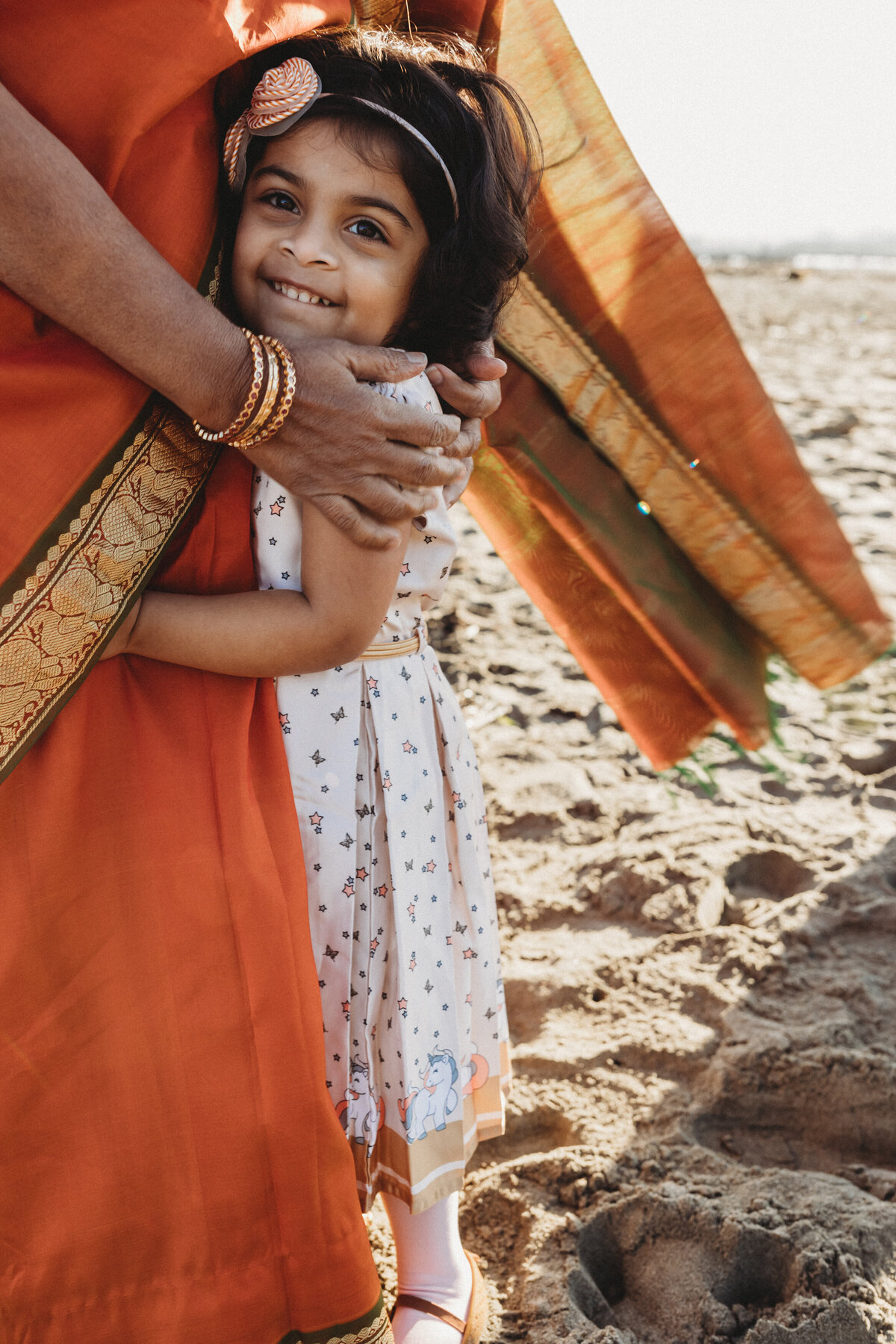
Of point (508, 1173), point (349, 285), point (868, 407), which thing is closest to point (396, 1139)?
point (508, 1173)

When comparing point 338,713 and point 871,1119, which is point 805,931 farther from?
point 338,713

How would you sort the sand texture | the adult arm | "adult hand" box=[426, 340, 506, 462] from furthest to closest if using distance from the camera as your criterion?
1. the sand texture
2. "adult hand" box=[426, 340, 506, 462]
3. the adult arm

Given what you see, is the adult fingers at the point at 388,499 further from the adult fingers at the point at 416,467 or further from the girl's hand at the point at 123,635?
the girl's hand at the point at 123,635

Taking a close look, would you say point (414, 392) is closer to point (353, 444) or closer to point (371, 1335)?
point (353, 444)

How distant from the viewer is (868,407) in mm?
6852

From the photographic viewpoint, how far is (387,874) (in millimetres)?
1474

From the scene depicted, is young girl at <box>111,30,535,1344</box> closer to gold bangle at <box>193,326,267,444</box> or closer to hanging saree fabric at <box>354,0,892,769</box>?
gold bangle at <box>193,326,267,444</box>

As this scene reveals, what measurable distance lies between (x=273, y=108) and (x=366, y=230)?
0.18 metres

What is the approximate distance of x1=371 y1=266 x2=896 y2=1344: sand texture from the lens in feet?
5.52

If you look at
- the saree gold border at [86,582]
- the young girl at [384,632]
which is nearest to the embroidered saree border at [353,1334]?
the young girl at [384,632]

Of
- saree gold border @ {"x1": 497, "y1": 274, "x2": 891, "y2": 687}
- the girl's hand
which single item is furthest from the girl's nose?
saree gold border @ {"x1": 497, "y1": 274, "x2": 891, "y2": 687}

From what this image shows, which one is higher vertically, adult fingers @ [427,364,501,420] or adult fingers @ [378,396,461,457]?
adult fingers @ [427,364,501,420]

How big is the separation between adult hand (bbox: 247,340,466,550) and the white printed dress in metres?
0.10

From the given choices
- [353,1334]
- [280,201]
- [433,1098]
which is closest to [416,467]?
[280,201]
